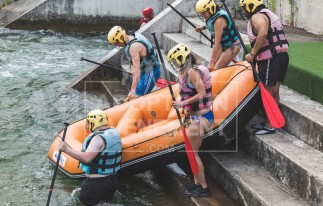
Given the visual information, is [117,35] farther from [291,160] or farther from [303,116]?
[291,160]

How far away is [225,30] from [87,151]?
94.2 inches

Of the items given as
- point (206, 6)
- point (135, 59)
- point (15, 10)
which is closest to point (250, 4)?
point (206, 6)

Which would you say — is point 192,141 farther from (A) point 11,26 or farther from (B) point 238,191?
(A) point 11,26

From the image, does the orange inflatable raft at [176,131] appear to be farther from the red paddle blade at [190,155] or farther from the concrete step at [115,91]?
the concrete step at [115,91]

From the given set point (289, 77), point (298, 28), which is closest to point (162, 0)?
point (298, 28)

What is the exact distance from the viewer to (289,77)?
6.75 meters

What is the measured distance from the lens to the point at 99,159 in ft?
18.3

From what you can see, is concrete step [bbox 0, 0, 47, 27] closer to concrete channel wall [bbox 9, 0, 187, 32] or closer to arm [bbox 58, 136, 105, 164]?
concrete channel wall [bbox 9, 0, 187, 32]

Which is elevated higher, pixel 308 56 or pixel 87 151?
pixel 308 56

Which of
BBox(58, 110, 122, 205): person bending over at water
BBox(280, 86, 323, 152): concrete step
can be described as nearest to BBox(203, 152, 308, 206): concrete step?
BBox(280, 86, 323, 152): concrete step

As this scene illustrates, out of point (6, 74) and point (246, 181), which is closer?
point (246, 181)

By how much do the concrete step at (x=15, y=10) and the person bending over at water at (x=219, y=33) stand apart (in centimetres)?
874

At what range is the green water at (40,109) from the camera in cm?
626

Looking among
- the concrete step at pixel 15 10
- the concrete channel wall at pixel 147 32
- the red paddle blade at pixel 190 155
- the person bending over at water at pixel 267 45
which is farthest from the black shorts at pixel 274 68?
the concrete step at pixel 15 10
